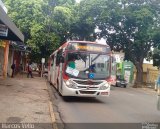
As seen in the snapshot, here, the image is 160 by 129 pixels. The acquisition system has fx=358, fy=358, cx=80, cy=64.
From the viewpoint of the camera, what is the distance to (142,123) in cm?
1197

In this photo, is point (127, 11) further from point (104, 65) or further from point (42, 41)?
point (104, 65)

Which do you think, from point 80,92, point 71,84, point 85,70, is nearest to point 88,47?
point 85,70

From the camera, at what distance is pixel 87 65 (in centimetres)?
1756

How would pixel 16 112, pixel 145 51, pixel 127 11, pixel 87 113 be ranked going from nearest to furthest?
pixel 16 112 → pixel 87 113 → pixel 127 11 → pixel 145 51

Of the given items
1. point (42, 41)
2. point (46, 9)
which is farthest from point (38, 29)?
point (46, 9)

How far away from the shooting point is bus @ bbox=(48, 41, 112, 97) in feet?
57.1

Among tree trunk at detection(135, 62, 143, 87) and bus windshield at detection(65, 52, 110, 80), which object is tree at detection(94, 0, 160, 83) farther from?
bus windshield at detection(65, 52, 110, 80)

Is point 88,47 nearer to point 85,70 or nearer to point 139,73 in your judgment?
point 85,70

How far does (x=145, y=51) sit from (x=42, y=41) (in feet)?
41.3

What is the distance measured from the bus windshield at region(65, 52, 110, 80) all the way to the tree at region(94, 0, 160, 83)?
72.7ft

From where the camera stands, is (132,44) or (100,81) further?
(132,44)

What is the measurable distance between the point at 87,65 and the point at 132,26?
25988 millimetres

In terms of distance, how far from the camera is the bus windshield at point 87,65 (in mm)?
17438

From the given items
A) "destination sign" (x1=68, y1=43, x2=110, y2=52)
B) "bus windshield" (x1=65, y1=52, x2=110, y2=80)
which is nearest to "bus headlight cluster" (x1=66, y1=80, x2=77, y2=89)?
"bus windshield" (x1=65, y1=52, x2=110, y2=80)
